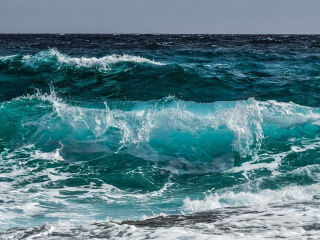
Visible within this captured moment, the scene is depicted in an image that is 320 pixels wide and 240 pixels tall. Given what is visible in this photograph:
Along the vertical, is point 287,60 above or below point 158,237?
above

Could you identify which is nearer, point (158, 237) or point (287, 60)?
point (158, 237)

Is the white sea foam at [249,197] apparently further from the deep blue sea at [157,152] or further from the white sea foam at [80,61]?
the white sea foam at [80,61]

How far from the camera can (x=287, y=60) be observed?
21500 millimetres

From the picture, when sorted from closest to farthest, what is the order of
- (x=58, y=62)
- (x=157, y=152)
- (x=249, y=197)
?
(x=249, y=197)
(x=157, y=152)
(x=58, y=62)

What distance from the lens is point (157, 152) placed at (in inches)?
360

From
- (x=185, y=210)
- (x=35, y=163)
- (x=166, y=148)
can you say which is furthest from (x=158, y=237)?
(x=166, y=148)

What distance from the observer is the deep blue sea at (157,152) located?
440cm

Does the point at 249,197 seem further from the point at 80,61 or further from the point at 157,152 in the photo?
the point at 80,61

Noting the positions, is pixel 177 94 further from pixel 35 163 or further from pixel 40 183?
pixel 40 183

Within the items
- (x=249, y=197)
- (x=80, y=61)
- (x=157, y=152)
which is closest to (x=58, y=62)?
(x=80, y=61)

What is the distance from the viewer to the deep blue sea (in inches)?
173

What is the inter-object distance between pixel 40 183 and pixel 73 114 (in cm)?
422

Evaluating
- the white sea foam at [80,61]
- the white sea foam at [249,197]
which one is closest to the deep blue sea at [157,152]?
the white sea foam at [249,197]

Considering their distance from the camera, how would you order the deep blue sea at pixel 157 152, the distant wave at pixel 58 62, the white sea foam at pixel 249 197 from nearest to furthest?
the deep blue sea at pixel 157 152
the white sea foam at pixel 249 197
the distant wave at pixel 58 62
